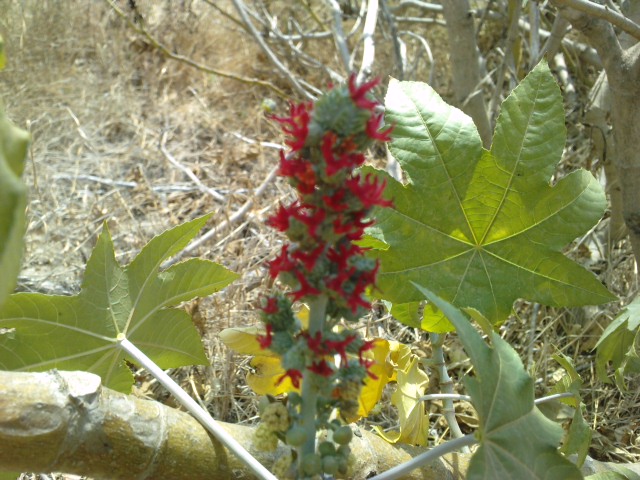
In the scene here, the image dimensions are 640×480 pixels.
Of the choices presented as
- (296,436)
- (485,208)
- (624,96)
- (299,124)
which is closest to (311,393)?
(296,436)

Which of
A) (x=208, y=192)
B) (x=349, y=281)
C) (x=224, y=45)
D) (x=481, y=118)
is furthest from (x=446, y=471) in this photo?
(x=224, y=45)

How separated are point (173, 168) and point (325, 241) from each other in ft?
6.56

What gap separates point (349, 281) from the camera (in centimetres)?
62

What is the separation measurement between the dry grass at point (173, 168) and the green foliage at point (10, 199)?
103 centimetres

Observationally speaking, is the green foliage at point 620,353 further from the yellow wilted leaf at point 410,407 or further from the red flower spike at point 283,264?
the red flower spike at point 283,264

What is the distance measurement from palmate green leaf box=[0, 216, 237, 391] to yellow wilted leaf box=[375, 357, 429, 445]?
1.12ft

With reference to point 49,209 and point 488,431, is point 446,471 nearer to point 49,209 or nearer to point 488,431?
point 488,431

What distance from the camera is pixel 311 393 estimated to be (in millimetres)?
663

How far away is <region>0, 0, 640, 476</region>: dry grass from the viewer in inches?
65.9

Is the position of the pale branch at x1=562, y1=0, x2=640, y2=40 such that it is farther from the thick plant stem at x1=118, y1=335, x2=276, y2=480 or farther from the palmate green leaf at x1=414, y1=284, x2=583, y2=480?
the thick plant stem at x1=118, y1=335, x2=276, y2=480

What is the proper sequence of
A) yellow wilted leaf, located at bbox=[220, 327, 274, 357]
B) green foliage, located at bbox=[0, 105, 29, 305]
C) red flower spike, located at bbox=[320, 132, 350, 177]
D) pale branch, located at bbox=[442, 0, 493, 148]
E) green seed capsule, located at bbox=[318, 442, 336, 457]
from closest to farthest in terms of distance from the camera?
green foliage, located at bbox=[0, 105, 29, 305], red flower spike, located at bbox=[320, 132, 350, 177], green seed capsule, located at bbox=[318, 442, 336, 457], yellow wilted leaf, located at bbox=[220, 327, 274, 357], pale branch, located at bbox=[442, 0, 493, 148]

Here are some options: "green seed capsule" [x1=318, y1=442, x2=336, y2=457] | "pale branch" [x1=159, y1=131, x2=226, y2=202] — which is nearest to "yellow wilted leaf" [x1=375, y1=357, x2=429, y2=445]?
"green seed capsule" [x1=318, y1=442, x2=336, y2=457]

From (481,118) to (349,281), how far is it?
1386mm

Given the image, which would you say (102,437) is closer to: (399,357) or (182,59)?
(399,357)
